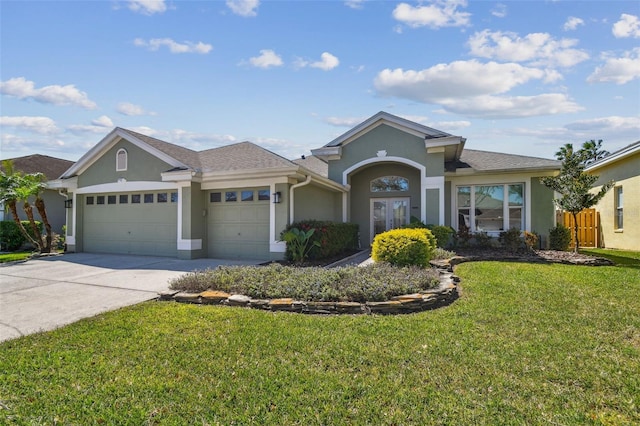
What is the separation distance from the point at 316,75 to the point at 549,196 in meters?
9.68

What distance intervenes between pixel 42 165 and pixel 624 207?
29.4 metres

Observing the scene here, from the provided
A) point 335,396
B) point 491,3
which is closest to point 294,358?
point 335,396

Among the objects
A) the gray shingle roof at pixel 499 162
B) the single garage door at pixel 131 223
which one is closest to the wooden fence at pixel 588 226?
the gray shingle roof at pixel 499 162

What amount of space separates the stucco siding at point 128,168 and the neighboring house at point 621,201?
→ 57.8 feet

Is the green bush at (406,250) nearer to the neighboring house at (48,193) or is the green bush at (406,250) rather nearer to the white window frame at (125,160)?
the white window frame at (125,160)

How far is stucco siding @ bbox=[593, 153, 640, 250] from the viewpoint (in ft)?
44.4

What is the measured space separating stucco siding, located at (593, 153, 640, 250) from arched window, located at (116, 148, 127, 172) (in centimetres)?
1954

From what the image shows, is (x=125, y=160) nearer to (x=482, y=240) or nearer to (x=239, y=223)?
(x=239, y=223)

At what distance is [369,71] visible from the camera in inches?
461

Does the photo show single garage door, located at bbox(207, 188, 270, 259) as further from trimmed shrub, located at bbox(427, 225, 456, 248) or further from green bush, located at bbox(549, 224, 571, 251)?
green bush, located at bbox(549, 224, 571, 251)

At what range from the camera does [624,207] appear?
14.3 m

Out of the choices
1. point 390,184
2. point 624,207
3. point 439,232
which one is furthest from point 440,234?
point 624,207

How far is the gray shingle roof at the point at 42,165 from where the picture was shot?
18.9 meters

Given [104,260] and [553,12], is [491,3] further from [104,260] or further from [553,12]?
[104,260]
